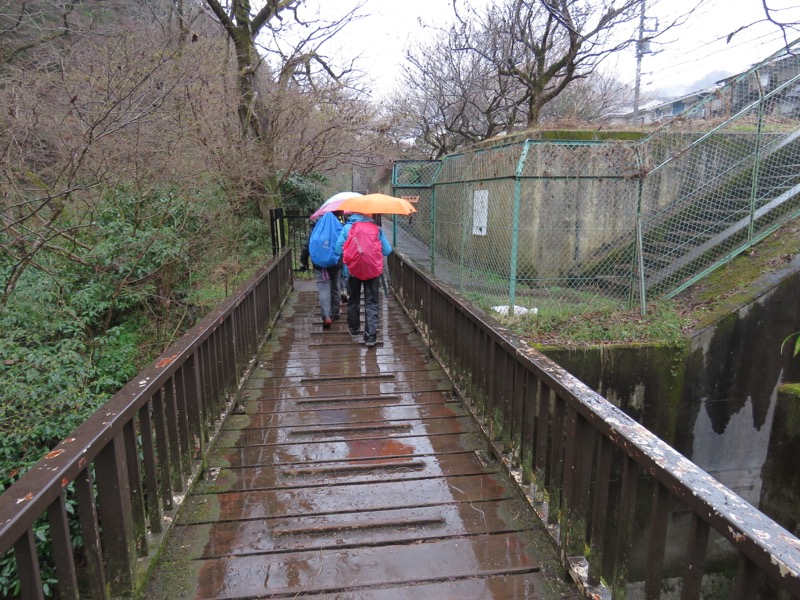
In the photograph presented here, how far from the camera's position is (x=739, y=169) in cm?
885

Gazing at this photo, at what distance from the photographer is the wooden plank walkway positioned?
8.31ft

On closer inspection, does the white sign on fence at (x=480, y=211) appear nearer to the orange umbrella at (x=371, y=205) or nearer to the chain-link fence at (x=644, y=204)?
the chain-link fence at (x=644, y=204)

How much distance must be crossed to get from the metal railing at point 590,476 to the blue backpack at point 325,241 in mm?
2137

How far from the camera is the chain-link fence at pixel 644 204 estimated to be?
791 centimetres

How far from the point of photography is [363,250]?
6.04 m

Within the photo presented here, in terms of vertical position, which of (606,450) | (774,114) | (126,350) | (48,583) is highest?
(774,114)

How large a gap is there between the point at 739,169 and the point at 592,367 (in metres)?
4.97

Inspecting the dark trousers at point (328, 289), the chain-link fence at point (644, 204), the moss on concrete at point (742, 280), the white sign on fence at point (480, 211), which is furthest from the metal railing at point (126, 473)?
the moss on concrete at point (742, 280)

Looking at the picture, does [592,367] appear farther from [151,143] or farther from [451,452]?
[151,143]

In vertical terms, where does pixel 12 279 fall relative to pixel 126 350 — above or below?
above

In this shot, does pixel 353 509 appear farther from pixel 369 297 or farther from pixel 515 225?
pixel 515 225

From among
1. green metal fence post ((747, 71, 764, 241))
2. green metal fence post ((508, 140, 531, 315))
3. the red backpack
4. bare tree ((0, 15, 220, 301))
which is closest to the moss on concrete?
green metal fence post ((747, 71, 764, 241))

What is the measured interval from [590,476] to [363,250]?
13.4 feet

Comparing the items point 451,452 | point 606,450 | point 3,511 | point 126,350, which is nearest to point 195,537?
point 3,511
